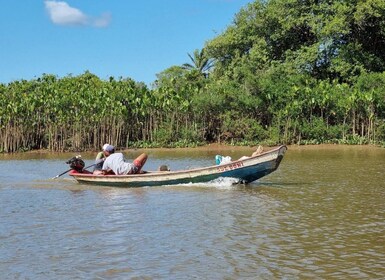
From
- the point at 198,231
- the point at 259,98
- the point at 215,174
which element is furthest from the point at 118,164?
the point at 259,98

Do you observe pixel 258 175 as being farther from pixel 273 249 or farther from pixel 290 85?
pixel 290 85

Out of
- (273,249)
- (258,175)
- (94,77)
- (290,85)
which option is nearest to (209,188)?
(258,175)

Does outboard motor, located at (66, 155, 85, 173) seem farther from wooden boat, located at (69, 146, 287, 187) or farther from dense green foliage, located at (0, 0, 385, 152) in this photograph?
dense green foliage, located at (0, 0, 385, 152)

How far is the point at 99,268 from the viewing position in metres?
7.06

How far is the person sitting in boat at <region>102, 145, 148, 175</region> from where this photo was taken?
49.9ft

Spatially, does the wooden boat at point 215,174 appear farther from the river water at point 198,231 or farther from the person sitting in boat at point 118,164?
the person sitting in boat at point 118,164

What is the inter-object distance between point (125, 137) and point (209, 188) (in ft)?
81.8

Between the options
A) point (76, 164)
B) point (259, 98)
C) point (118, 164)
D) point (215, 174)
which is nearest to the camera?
point (215, 174)

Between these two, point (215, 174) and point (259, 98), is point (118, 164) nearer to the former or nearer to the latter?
point (215, 174)

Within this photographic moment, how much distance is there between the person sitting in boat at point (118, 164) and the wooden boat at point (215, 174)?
373mm

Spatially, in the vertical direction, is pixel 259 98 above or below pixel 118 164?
above

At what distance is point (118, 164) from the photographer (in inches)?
606

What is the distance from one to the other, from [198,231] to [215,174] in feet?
17.1

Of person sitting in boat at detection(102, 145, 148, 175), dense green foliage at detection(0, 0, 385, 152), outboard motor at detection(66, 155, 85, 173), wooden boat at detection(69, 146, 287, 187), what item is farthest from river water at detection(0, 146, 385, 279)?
dense green foliage at detection(0, 0, 385, 152)
